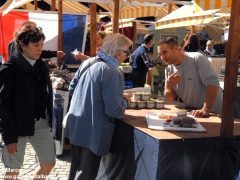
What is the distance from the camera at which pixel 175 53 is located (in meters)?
3.30

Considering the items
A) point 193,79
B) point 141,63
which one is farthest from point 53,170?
point 141,63

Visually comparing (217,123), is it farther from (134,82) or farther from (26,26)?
(134,82)

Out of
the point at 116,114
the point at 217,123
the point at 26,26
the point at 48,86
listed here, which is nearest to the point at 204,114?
the point at 217,123

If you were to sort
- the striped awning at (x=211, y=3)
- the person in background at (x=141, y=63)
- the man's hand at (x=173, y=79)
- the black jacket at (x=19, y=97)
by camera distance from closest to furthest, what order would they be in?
the black jacket at (x=19, y=97)
the striped awning at (x=211, y=3)
the man's hand at (x=173, y=79)
the person in background at (x=141, y=63)

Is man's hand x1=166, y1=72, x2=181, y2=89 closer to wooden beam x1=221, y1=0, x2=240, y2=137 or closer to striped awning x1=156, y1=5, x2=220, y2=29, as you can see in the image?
wooden beam x1=221, y1=0, x2=240, y2=137

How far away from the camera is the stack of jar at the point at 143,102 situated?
11.5 feet

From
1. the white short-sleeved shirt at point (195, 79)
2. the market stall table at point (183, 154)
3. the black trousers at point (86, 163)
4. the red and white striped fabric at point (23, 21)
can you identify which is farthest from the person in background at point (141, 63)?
the market stall table at point (183, 154)

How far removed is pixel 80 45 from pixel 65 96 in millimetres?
3350

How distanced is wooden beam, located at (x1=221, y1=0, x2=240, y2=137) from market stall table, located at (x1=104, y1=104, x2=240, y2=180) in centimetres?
11

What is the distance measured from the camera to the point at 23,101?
9.16 ft

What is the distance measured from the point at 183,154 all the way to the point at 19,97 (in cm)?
129

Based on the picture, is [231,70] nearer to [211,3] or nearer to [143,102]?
[211,3]

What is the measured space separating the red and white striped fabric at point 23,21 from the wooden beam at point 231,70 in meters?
5.24

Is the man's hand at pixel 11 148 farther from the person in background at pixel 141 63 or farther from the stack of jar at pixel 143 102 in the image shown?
the person in background at pixel 141 63
